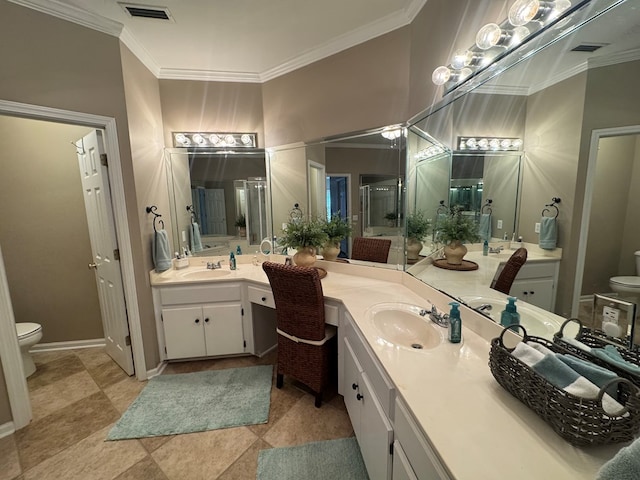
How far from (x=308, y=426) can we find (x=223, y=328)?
1.13 m

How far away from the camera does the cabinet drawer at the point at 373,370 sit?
103 cm

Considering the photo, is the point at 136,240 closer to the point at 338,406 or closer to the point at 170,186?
the point at 170,186

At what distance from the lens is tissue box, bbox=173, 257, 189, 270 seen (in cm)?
266

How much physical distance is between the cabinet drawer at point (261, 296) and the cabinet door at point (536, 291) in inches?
64.8

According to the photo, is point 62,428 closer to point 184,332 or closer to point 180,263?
point 184,332

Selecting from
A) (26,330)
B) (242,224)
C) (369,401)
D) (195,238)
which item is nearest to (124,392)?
(26,330)

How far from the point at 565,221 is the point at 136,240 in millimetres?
2672

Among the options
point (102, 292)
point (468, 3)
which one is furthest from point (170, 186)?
point (468, 3)

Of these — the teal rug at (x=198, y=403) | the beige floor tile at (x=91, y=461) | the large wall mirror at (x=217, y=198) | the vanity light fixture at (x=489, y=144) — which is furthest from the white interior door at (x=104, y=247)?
the vanity light fixture at (x=489, y=144)

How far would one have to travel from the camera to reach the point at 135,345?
2.24 metres

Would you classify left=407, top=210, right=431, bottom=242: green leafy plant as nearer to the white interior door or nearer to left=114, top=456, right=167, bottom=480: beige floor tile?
left=114, top=456, right=167, bottom=480: beige floor tile

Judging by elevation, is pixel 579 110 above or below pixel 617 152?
above

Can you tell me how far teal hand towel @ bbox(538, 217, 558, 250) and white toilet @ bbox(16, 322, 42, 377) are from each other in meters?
3.62

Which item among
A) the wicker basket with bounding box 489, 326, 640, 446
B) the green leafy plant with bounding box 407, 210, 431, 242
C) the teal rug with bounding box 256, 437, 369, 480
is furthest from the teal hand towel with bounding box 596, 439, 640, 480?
the green leafy plant with bounding box 407, 210, 431, 242
